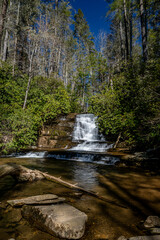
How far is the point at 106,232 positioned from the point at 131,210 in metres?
0.95

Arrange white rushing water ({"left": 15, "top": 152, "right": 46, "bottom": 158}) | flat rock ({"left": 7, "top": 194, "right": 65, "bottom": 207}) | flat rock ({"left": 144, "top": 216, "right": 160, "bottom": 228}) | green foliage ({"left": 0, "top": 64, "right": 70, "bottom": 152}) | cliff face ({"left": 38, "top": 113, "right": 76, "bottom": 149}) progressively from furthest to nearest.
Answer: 1. cliff face ({"left": 38, "top": 113, "right": 76, "bottom": 149})
2. white rushing water ({"left": 15, "top": 152, "right": 46, "bottom": 158})
3. green foliage ({"left": 0, "top": 64, "right": 70, "bottom": 152})
4. flat rock ({"left": 7, "top": 194, "right": 65, "bottom": 207})
5. flat rock ({"left": 144, "top": 216, "right": 160, "bottom": 228})

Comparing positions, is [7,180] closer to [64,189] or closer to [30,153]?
[64,189]

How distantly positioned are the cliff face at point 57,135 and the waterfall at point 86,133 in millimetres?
670

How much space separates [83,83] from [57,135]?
1301 cm

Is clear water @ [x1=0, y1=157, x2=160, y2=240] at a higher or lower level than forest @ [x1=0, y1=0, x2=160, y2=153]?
lower

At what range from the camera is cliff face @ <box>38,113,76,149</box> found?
12820mm

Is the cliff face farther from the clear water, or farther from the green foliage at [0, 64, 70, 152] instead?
the clear water

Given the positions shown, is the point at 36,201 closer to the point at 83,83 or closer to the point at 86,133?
the point at 86,133

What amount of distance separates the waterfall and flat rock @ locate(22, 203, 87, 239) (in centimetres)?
903

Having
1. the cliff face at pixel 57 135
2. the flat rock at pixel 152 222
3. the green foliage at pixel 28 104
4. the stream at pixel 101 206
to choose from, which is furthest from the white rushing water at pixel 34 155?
the flat rock at pixel 152 222

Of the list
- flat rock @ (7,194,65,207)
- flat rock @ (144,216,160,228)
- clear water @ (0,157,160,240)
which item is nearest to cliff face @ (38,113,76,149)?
clear water @ (0,157,160,240)

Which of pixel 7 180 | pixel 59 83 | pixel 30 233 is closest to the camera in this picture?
pixel 30 233

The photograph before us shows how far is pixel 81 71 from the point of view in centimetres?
2319

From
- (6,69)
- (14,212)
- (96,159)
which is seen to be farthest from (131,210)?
(6,69)
